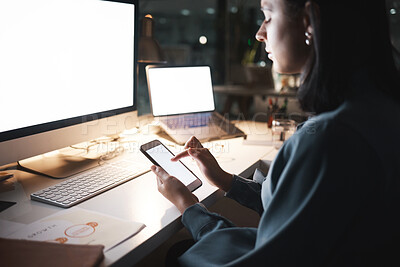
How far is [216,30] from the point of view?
5773mm

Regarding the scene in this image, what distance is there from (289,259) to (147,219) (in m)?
0.32

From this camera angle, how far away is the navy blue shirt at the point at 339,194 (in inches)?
23.0

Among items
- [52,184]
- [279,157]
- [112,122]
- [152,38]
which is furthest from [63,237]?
[152,38]

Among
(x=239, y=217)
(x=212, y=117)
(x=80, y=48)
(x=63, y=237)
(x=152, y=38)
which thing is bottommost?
(x=239, y=217)

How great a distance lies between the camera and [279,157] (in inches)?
26.7

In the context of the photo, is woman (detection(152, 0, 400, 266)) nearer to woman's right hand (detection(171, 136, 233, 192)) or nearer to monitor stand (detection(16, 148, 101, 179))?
woman's right hand (detection(171, 136, 233, 192))

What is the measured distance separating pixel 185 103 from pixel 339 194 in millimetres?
1088

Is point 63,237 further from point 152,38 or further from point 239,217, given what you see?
point 152,38

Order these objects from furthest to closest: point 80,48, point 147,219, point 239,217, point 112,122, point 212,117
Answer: point 212,117 < point 239,217 < point 112,122 < point 80,48 < point 147,219

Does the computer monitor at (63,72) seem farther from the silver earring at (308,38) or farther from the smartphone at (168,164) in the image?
the silver earring at (308,38)

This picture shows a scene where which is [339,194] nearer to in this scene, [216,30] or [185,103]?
[185,103]

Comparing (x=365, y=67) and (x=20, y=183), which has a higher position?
(x=365, y=67)

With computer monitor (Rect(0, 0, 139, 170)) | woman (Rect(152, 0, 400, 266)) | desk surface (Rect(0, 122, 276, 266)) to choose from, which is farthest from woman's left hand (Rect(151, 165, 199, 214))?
computer monitor (Rect(0, 0, 139, 170))

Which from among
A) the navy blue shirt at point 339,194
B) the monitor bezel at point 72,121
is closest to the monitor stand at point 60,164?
the monitor bezel at point 72,121
